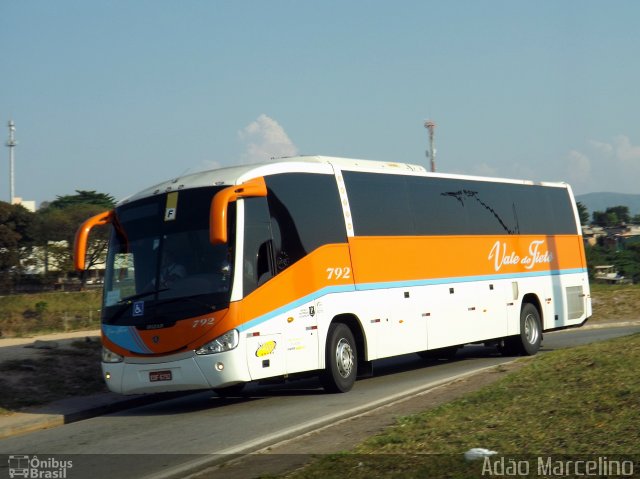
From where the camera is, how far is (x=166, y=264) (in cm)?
1404

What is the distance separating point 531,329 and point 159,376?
10.8 m

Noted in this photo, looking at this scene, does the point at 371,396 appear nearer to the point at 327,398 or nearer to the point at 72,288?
the point at 327,398

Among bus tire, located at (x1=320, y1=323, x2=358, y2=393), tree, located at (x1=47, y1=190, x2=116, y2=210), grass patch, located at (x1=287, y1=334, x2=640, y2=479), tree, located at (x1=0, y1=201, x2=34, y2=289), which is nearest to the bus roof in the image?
bus tire, located at (x1=320, y1=323, x2=358, y2=393)

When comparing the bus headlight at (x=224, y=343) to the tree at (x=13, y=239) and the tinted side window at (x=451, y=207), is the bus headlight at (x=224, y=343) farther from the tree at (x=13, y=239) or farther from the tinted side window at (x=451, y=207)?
the tree at (x=13, y=239)

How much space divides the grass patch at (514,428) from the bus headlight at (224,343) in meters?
3.35

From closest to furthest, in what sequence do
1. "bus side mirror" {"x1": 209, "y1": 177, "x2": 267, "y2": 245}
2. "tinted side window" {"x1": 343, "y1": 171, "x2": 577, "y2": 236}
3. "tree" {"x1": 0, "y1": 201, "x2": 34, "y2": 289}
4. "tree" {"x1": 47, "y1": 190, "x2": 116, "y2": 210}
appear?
1. "bus side mirror" {"x1": 209, "y1": 177, "x2": 267, "y2": 245}
2. "tinted side window" {"x1": 343, "y1": 171, "x2": 577, "y2": 236}
3. "tree" {"x1": 0, "y1": 201, "x2": 34, "y2": 289}
4. "tree" {"x1": 47, "y1": 190, "x2": 116, "y2": 210}

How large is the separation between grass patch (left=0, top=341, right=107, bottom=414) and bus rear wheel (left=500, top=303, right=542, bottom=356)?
352 inches

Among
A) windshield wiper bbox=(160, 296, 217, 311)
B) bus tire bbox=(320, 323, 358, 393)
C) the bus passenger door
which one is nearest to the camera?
windshield wiper bbox=(160, 296, 217, 311)

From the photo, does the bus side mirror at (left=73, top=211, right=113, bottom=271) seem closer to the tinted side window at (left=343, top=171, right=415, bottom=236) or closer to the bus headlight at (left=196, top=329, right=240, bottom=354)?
the bus headlight at (left=196, top=329, right=240, bottom=354)

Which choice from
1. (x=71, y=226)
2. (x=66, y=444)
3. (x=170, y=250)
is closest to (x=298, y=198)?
(x=170, y=250)

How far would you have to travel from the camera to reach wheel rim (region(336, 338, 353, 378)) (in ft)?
50.5

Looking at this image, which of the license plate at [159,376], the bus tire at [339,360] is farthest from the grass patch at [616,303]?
the license plate at [159,376]

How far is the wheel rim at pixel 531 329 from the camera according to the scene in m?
21.7

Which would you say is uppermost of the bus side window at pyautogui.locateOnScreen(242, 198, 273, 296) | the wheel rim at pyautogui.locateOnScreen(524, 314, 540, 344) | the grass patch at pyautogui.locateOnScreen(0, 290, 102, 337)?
the grass patch at pyautogui.locateOnScreen(0, 290, 102, 337)
